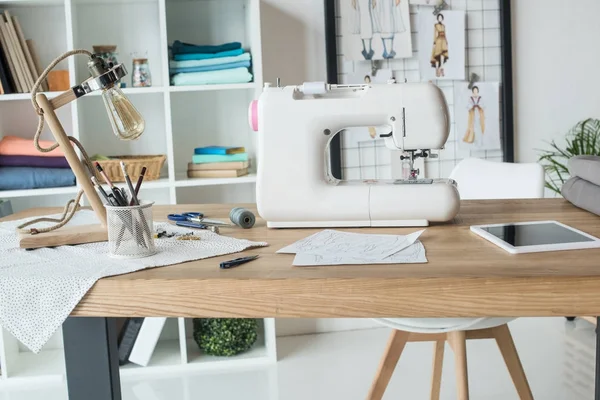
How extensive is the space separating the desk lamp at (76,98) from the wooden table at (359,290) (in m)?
0.28

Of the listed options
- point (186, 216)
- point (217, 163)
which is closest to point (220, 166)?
point (217, 163)

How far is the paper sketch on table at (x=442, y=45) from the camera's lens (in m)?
3.52

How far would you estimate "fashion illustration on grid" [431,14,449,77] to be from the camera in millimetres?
3527

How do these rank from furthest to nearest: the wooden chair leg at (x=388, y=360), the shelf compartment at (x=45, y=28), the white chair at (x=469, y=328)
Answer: the shelf compartment at (x=45, y=28)
the wooden chair leg at (x=388, y=360)
the white chair at (x=469, y=328)

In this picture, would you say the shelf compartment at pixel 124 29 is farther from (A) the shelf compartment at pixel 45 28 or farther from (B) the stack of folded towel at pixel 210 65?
(B) the stack of folded towel at pixel 210 65

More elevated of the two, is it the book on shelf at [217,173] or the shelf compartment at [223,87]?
the shelf compartment at [223,87]

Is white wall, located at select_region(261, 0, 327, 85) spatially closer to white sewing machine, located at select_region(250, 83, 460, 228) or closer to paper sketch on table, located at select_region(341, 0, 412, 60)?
paper sketch on table, located at select_region(341, 0, 412, 60)

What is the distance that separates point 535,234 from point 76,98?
97cm

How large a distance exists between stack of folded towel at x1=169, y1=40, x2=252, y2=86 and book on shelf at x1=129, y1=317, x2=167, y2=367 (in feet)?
3.28

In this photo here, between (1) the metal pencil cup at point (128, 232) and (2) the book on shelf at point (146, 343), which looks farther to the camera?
(2) the book on shelf at point (146, 343)

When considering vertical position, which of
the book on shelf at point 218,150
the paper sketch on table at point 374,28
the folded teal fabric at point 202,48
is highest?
the paper sketch on table at point 374,28

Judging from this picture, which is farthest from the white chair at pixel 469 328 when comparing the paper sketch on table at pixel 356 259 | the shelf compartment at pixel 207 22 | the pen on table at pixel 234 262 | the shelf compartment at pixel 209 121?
the shelf compartment at pixel 207 22

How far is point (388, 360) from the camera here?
221cm

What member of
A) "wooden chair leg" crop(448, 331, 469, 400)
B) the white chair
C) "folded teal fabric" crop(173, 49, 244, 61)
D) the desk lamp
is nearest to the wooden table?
the desk lamp
